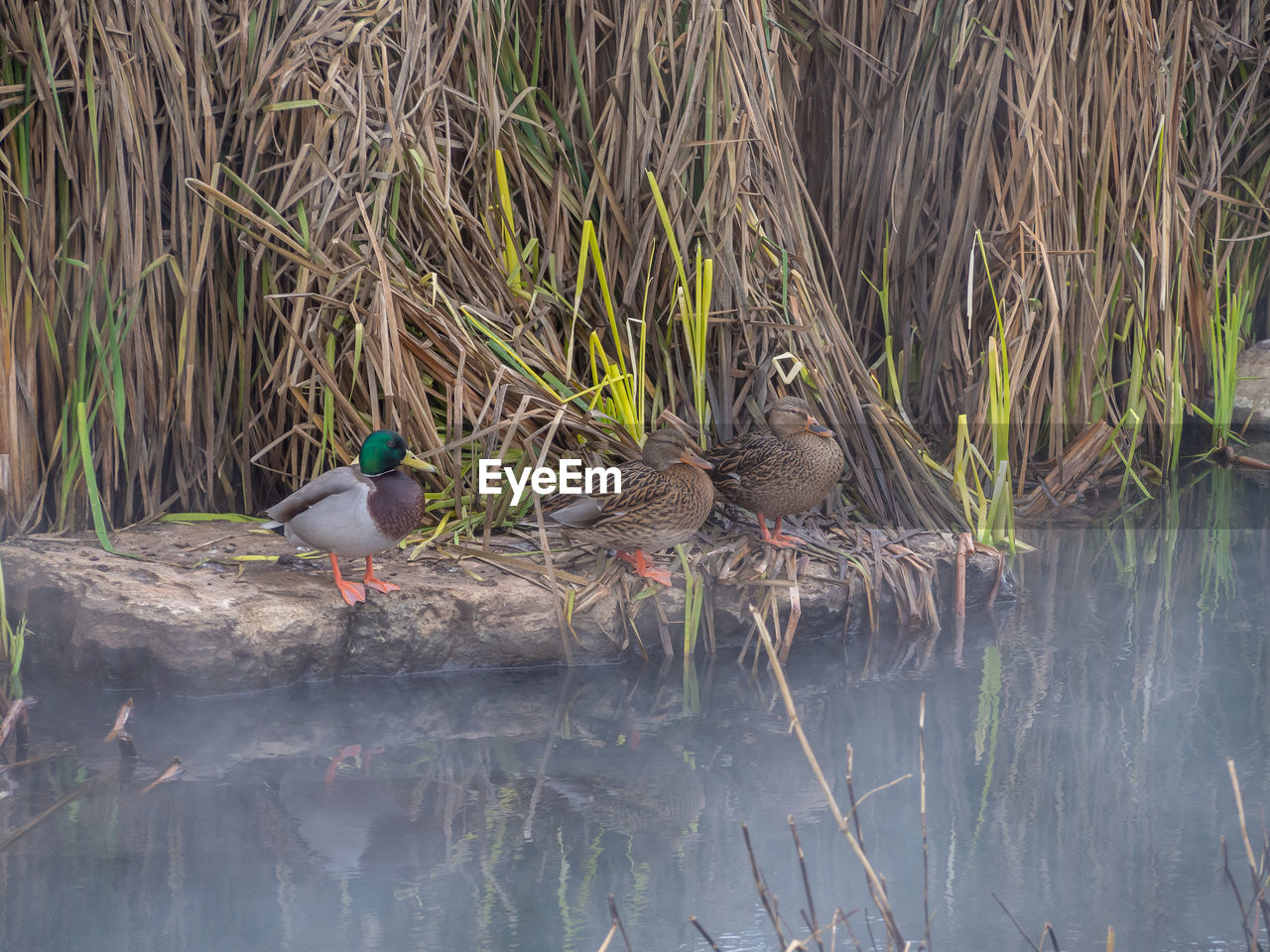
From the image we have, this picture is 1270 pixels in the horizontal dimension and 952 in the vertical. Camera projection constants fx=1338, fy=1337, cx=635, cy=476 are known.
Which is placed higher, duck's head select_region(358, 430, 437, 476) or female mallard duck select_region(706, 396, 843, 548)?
duck's head select_region(358, 430, 437, 476)

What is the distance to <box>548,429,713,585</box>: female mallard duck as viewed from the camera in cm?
313

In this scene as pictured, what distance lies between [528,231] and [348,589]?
1.32 m

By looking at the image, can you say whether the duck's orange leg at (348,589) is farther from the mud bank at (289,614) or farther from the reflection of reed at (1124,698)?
the reflection of reed at (1124,698)

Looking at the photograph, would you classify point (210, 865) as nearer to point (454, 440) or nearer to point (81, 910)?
point (81, 910)

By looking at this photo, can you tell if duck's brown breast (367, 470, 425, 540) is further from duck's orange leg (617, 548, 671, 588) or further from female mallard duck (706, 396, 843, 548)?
female mallard duck (706, 396, 843, 548)

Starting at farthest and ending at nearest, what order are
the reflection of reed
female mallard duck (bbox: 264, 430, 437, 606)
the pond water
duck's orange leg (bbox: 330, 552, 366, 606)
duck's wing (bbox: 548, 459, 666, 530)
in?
duck's wing (bbox: 548, 459, 666, 530)
duck's orange leg (bbox: 330, 552, 366, 606)
female mallard duck (bbox: 264, 430, 437, 606)
the reflection of reed
the pond water

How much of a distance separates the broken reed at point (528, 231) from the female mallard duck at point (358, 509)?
1.07 feet

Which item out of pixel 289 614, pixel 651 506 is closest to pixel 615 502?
pixel 651 506

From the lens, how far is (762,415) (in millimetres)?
3695

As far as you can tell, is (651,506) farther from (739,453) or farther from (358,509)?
(358,509)

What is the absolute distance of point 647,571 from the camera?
128 inches

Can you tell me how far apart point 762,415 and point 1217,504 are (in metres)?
1.89

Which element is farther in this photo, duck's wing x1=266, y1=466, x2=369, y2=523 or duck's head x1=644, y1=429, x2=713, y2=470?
duck's head x1=644, y1=429, x2=713, y2=470

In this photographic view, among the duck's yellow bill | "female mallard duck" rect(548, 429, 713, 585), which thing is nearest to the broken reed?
the duck's yellow bill
